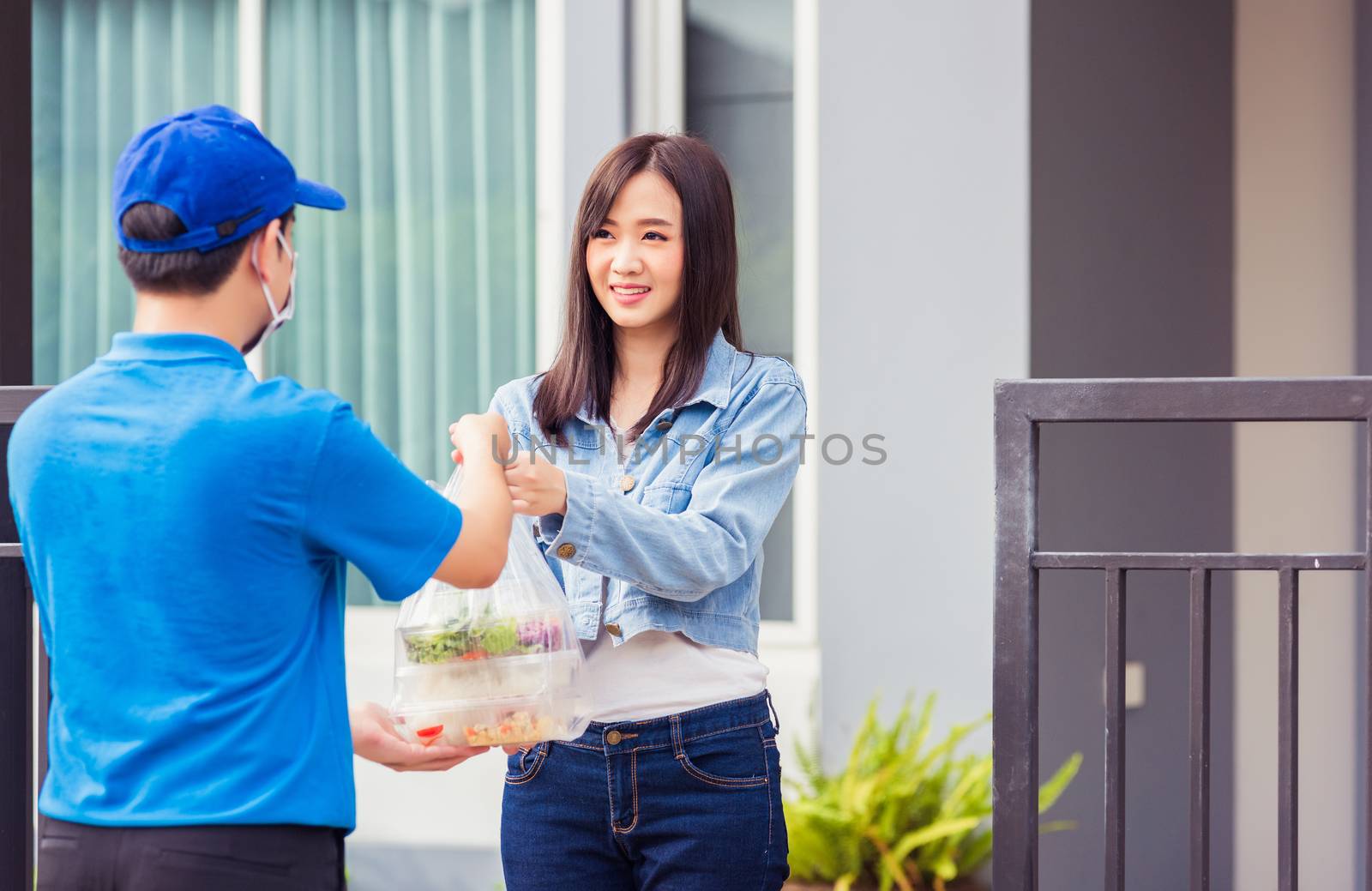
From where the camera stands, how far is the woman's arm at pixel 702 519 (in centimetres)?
184

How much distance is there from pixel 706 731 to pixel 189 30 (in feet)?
12.2

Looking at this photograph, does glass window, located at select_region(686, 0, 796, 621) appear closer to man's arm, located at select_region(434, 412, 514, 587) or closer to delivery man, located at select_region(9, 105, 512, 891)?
man's arm, located at select_region(434, 412, 514, 587)

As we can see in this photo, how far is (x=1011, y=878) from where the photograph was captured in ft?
6.88

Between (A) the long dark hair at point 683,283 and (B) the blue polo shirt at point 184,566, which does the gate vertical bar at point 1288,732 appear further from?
(B) the blue polo shirt at point 184,566

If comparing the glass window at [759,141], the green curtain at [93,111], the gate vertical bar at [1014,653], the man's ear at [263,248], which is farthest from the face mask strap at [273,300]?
the green curtain at [93,111]

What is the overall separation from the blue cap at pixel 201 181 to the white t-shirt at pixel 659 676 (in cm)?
79

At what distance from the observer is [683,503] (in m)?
1.98

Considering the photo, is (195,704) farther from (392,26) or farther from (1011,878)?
(392,26)

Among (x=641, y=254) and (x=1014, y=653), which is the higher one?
(x=641, y=254)

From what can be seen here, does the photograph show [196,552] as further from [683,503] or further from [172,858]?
[683,503]

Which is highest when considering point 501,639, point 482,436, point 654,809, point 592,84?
point 592,84

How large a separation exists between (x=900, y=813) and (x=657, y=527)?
2229 mm

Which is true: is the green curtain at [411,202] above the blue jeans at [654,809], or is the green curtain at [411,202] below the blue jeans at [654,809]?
above

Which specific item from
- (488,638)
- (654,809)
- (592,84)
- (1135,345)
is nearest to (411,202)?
(592,84)
